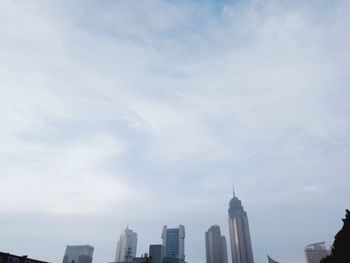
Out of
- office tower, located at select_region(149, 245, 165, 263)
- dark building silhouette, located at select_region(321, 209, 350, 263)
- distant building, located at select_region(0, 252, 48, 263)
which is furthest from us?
office tower, located at select_region(149, 245, 165, 263)

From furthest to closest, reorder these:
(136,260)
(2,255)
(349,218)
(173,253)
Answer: (173,253)
(136,260)
(349,218)
(2,255)

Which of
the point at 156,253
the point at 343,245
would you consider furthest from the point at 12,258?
the point at 156,253

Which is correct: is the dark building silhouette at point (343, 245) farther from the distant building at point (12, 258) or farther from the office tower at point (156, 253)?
the office tower at point (156, 253)

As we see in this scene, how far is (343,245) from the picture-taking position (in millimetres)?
35281

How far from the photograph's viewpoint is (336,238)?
37.4 metres

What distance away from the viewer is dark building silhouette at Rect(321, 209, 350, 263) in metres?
34.2

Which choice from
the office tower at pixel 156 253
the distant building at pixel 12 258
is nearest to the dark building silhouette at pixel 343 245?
the distant building at pixel 12 258

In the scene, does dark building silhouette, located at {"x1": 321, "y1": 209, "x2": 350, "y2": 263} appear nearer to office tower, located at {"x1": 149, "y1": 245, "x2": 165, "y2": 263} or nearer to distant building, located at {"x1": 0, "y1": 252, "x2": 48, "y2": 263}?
distant building, located at {"x1": 0, "y1": 252, "x2": 48, "y2": 263}

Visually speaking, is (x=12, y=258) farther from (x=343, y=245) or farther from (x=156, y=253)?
(x=156, y=253)

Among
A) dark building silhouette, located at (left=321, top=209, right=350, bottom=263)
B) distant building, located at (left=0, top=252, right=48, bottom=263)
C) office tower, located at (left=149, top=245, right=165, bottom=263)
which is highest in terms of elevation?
office tower, located at (left=149, top=245, right=165, bottom=263)

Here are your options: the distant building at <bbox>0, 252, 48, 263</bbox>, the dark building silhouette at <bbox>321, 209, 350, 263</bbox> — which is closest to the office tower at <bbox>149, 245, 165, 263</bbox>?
the distant building at <bbox>0, 252, 48, 263</bbox>

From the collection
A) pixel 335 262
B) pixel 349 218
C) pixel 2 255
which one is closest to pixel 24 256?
pixel 2 255

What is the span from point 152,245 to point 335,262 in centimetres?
12729

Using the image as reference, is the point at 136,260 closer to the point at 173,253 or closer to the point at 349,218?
the point at 173,253
